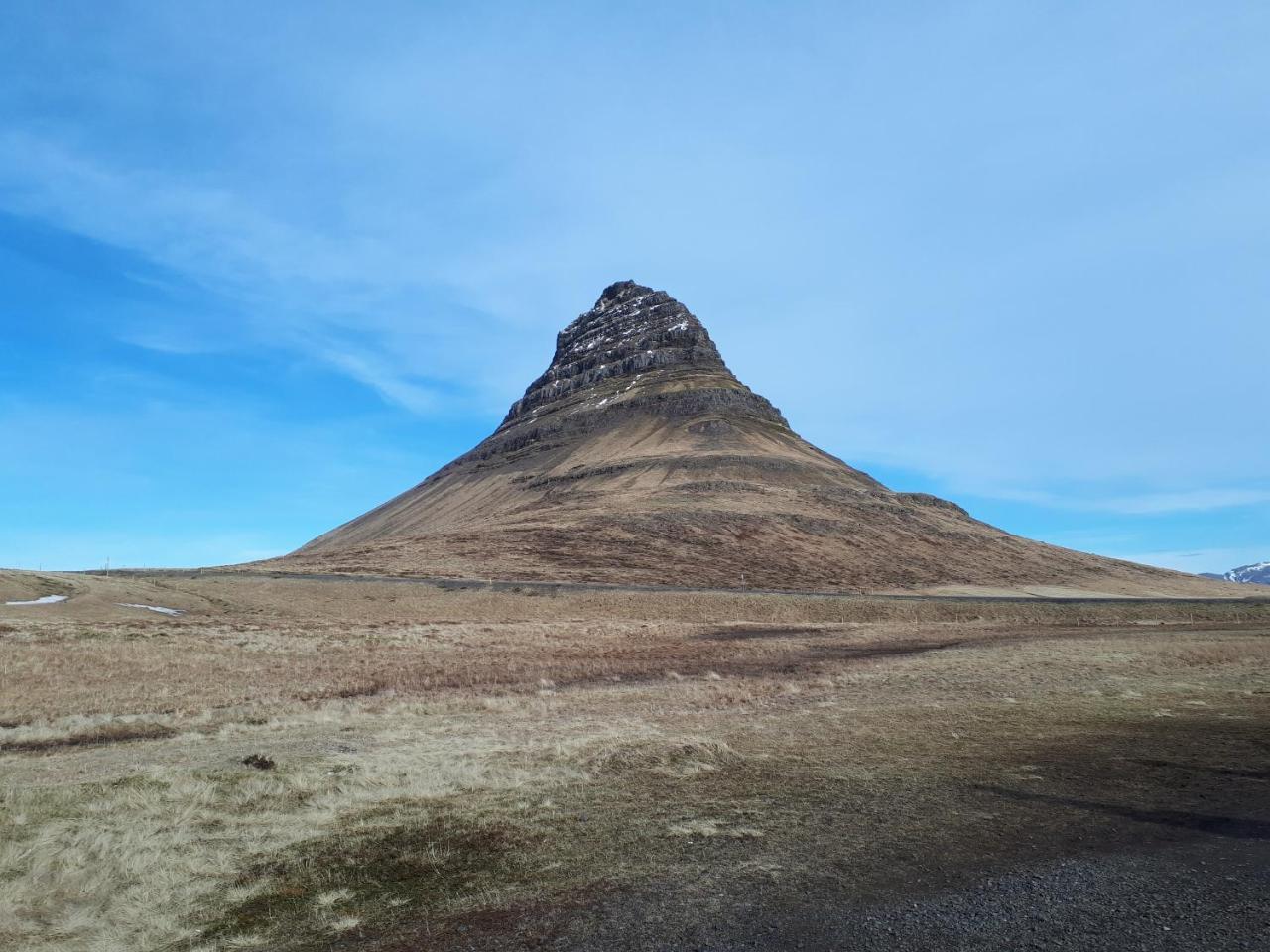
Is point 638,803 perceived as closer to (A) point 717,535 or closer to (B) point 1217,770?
(B) point 1217,770

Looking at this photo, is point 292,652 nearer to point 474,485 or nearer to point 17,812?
point 17,812

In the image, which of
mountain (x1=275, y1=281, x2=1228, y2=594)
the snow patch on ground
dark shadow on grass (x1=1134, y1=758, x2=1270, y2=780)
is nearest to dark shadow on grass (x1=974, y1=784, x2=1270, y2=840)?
dark shadow on grass (x1=1134, y1=758, x2=1270, y2=780)

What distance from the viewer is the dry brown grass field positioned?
8.55 m

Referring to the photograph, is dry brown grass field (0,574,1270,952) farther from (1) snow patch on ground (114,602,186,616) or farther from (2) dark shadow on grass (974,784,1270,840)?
(1) snow patch on ground (114,602,186,616)

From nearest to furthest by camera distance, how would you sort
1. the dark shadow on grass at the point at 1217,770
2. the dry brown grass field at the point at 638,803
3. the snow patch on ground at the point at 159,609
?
the dry brown grass field at the point at 638,803 < the dark shadow on grass at the point at 1217,770 < the snow patch on ground at the point at 159,609

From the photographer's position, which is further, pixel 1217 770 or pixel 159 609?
pixel 159 609

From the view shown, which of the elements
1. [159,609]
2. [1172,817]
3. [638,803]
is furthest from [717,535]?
[1172,817]

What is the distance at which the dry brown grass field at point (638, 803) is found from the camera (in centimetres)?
855

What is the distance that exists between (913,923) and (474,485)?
195 meters

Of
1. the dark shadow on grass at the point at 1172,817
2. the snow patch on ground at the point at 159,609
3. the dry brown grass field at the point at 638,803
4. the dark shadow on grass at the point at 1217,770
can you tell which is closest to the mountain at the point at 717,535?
the snow patch on ground at the point at 159,609

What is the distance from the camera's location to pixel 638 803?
511 inches

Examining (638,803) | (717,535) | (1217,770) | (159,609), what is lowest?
(638,803)

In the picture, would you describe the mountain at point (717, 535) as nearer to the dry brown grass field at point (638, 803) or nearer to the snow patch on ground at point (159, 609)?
the snow patch on ground at point (159, 609)

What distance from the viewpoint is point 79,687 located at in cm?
2502
